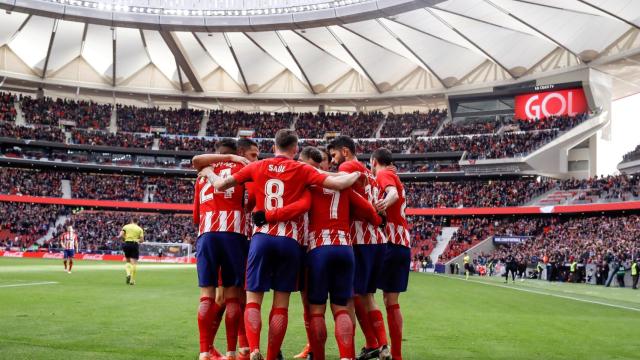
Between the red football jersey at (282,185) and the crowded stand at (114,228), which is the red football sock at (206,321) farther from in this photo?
the crowded stand at (114,228)

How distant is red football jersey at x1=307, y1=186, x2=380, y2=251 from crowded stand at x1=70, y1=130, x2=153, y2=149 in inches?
2505

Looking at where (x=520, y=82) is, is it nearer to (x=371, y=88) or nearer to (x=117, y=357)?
(x=371, y=88)

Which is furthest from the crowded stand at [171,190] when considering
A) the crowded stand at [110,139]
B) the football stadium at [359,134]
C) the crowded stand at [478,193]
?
the crowded stand at [478,193]

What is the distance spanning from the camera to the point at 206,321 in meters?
7.28

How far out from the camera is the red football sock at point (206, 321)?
720 cm

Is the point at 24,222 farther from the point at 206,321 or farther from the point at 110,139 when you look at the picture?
the point at 206,321

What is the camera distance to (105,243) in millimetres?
51344

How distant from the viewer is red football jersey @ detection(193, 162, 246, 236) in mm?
7598

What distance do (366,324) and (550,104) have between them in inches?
2290

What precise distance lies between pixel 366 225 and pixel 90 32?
58.9m

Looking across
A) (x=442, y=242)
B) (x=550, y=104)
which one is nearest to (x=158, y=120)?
(x=442, y=242)

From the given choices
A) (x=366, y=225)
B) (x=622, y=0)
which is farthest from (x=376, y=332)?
(x=622, y=0)

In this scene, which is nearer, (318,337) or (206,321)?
(318,337)

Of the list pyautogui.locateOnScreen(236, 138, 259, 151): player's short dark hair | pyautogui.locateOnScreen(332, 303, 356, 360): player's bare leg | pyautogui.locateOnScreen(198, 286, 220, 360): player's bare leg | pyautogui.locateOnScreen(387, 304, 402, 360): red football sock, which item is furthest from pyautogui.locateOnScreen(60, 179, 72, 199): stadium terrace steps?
pyautogui.locateOnScreen(332, 303, 356, 360): player's bare leg
